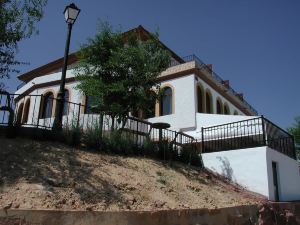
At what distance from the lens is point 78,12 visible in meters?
10.4

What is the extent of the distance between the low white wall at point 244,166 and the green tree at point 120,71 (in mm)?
3940

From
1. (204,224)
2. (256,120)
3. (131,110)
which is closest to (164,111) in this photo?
(256,120)

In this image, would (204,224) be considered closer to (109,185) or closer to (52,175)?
(109,185)

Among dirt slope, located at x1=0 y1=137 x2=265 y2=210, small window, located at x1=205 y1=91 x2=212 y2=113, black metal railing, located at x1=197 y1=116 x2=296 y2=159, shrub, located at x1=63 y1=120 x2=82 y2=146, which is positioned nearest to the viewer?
dirt slope, located at x1=0 y1=137 x2=265 y2=210

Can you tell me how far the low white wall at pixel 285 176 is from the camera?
1248cm

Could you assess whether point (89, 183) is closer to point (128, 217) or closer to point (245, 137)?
point (128, 217)

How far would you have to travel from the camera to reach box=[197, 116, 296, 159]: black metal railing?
45.5 feet

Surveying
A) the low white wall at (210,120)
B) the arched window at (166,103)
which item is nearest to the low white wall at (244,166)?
the low white wall at (210,120)

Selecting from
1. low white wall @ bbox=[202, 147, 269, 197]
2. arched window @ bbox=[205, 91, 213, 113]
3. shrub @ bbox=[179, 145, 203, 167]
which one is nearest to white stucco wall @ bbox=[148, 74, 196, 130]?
arched window @ bbox=[205, 91, 213, 113]

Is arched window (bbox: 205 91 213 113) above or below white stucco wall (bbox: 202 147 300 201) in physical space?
above

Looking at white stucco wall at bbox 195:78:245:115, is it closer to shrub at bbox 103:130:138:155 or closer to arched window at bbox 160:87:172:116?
arched window at bbox 160:87:172:116

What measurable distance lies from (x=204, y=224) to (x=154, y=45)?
8.40 meters

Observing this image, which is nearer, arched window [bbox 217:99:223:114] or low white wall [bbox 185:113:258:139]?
low white wall [bbox 185:113:258:139]

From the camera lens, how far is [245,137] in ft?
47.3
